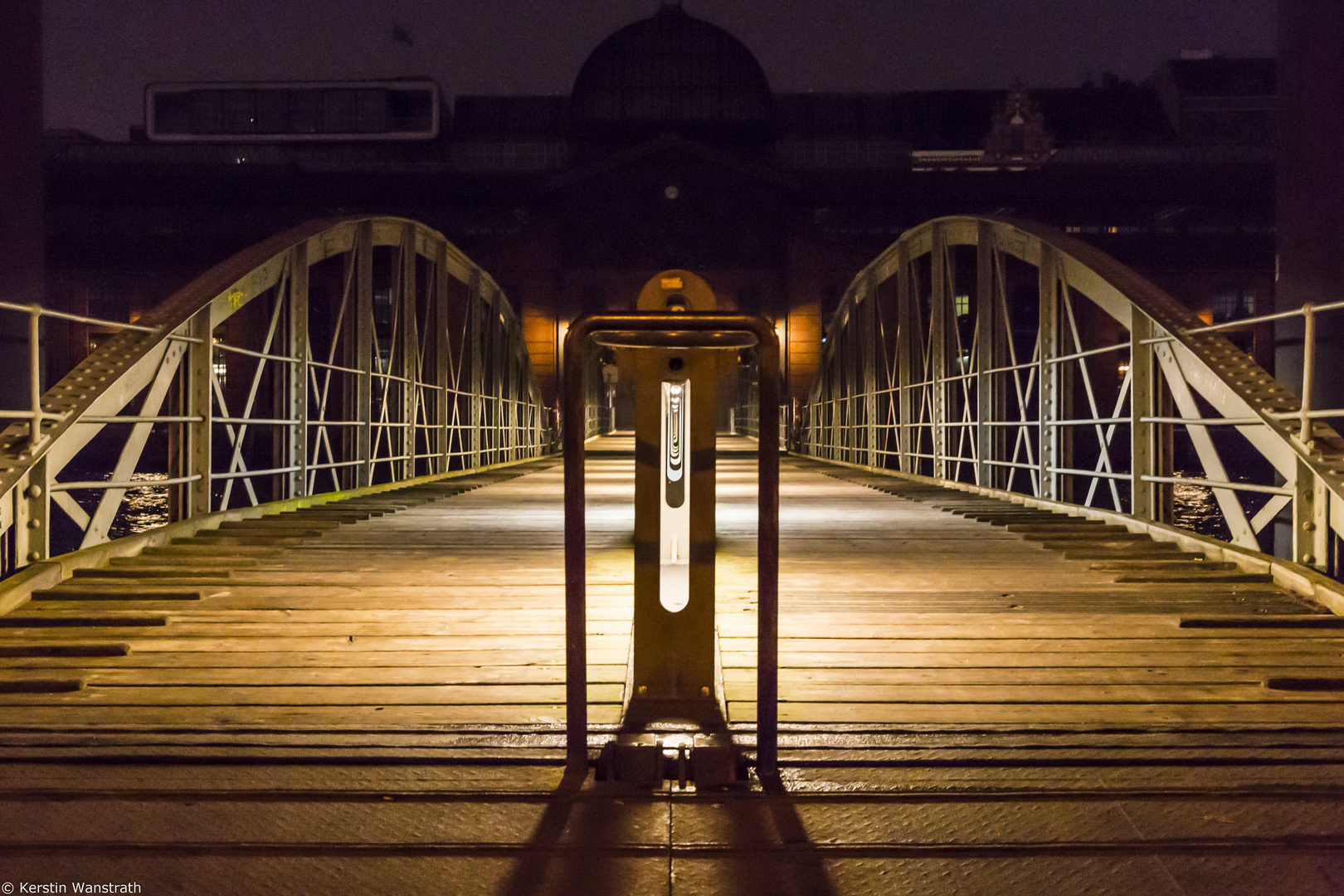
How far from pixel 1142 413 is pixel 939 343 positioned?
6.68 meters

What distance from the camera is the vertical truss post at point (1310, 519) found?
4781 mm

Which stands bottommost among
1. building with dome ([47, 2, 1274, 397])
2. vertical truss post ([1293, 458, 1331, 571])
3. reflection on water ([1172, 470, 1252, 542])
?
reflection on water ([1172, 470, 1252, 542])

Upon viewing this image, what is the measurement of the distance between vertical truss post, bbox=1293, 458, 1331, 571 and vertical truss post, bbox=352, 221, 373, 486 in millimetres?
8379

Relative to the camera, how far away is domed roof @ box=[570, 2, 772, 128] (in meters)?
38.5

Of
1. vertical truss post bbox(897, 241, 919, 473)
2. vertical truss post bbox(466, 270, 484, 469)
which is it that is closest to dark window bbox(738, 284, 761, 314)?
vertical truss post bbox(466, 270, 484, 469)

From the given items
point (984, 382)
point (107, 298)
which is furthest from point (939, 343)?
point (107, 298)

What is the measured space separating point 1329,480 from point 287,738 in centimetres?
440

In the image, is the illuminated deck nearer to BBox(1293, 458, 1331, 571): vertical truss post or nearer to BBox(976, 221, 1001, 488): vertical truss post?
BBox(1293, 458, 1331, 571): vertical truss post

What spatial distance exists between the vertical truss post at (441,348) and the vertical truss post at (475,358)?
1643mm

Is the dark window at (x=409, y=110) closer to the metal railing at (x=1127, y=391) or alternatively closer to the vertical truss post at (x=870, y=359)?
the metal railing at (x=1127, y=391)

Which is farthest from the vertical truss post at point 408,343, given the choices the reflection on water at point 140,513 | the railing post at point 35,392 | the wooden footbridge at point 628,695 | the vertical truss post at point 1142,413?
the reflection on water at point 140,513

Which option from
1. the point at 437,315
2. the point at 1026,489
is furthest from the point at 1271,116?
the point at 437,315

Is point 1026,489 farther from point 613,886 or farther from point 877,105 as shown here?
point 613,886

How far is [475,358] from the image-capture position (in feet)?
57.6
